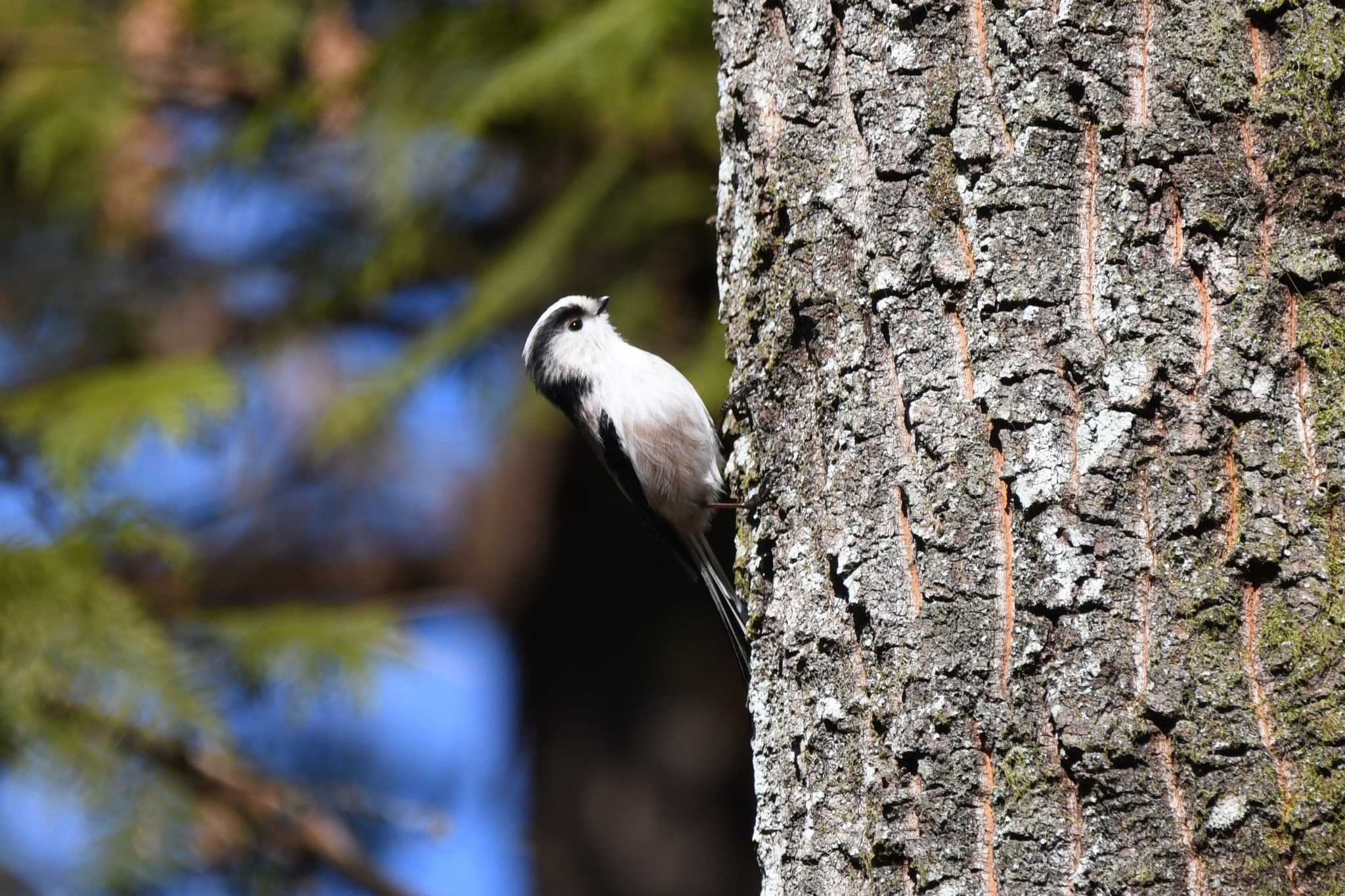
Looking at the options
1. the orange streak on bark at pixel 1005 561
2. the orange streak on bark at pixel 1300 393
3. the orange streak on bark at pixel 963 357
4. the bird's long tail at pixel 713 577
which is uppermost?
the bird's long tail at pixel 713 577

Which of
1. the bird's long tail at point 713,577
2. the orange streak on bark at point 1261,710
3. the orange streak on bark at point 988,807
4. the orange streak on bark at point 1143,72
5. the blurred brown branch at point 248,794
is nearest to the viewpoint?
the orange streak on bark at point 1261,710

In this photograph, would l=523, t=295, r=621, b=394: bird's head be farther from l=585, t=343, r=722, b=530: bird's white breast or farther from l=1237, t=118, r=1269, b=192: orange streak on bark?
l=1237, t=118, r=1269, b=192: orange streak on bark

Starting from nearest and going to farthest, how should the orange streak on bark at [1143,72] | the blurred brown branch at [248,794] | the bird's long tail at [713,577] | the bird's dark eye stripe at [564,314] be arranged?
the orange streak on bark at [1143,72]
the bird's long tail at [713,577]
the bird's dark eye stripe at [564,314]
the blurred brown branch at [248,794]

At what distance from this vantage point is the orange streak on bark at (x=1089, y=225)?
1.74 m

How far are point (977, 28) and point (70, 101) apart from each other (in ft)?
12.7

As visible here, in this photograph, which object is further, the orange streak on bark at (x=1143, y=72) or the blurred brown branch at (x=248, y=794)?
the blurred brown branch at (x=248, y=794)

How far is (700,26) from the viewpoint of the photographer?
12.4 feet

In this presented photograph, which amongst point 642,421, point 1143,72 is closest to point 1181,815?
point 1143,72

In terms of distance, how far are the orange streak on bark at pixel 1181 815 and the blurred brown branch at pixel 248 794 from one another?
9.84ft

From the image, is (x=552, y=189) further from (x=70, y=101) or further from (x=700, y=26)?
(x=70, y=101)

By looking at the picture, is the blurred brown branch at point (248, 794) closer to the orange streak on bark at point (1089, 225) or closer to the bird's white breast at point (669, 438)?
the bird's white breast at point (669, 438)

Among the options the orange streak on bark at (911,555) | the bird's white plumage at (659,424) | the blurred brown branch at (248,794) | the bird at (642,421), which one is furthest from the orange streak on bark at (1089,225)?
the blurred brown branch at (248,794)

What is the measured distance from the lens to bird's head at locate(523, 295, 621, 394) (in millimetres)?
3781

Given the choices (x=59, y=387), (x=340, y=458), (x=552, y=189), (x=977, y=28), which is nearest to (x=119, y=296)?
(x=340, y=458)
